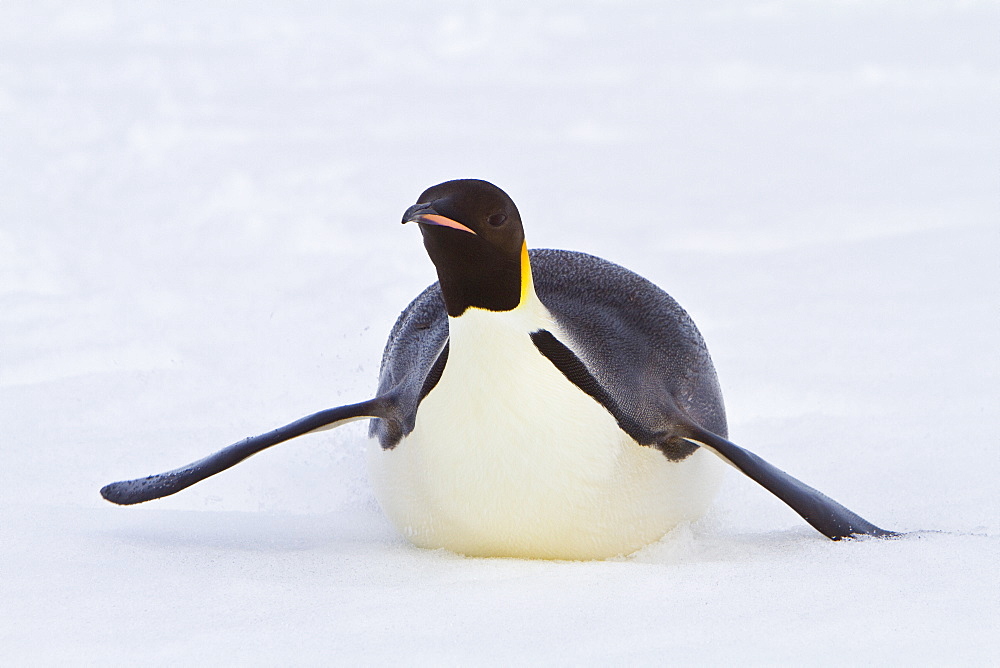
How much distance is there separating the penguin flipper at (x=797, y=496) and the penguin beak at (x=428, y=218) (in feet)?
2.58

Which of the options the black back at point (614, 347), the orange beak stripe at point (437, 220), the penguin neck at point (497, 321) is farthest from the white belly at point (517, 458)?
the orange beak stripe at point (437, 220)

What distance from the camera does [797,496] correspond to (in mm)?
2543

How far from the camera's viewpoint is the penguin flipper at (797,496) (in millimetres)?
2512

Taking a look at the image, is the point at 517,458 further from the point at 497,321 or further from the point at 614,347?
the point at 614,347

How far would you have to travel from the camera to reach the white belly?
2.35 meters

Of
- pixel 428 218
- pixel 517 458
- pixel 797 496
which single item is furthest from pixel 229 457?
pixel 797 496

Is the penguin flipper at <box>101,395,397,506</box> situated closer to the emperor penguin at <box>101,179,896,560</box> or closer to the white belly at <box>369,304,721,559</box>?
the emperor penguin at <box>101,179,896,560</box>

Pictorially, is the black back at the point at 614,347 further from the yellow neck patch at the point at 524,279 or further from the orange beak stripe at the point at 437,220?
the orange beak stripe at the point at 437,220

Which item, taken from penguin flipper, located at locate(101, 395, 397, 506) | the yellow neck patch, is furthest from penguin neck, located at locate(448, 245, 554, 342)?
penguin flipper, located at locate(101, 395, 397, 506)

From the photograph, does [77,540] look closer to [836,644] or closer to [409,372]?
[409,372]

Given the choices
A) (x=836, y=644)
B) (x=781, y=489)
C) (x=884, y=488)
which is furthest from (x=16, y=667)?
(x=884, y=488)

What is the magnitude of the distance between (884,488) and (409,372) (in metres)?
1.50

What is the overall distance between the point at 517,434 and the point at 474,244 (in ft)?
1.30

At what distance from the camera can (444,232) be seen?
7.38ft
